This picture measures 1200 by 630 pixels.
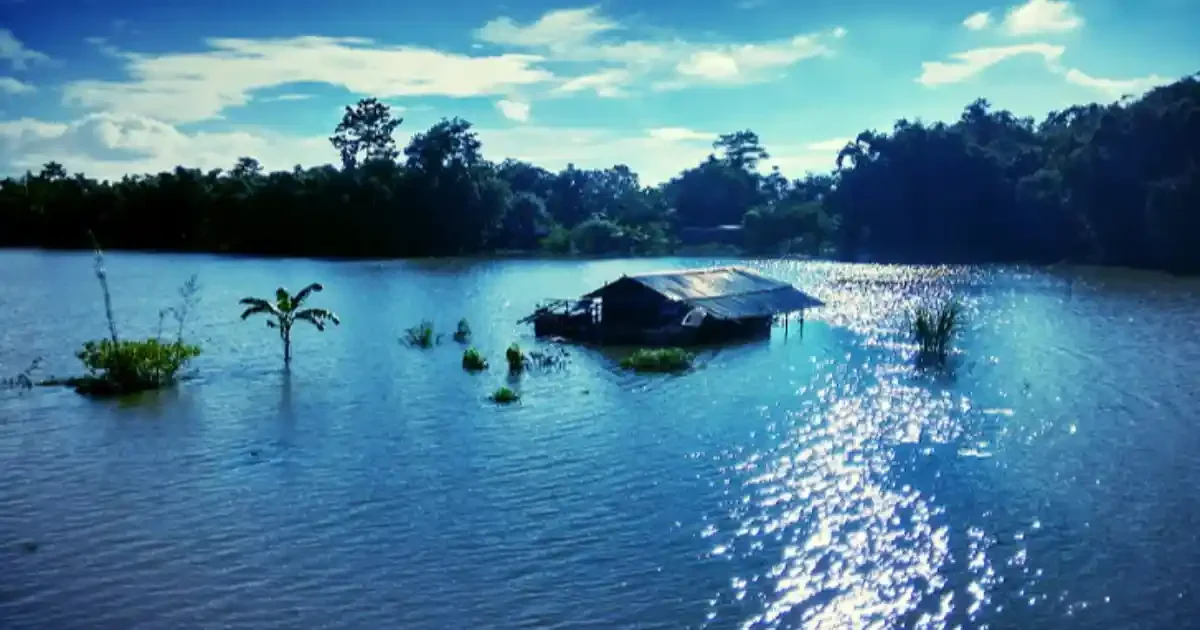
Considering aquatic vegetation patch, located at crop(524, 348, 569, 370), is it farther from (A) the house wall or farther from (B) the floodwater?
(A) the house wall

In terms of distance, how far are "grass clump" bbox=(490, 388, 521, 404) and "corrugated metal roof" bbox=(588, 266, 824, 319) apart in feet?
43.9

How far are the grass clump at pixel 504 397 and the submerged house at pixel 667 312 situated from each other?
1193 centimetres

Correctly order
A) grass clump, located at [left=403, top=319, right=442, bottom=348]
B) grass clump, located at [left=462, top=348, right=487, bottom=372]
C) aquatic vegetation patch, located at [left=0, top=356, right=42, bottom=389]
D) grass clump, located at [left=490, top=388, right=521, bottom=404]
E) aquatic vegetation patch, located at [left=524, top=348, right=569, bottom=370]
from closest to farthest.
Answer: grass clump, located at [left=490, top=388, right=521, bottom=404], aquatic vegetation patch, located at [left=0, top=356, right=42, bottom=389], grass clump, located at [left=462, top=348, right=487, bottom=372], aquatic vegetation patch, located at [left=524, top=348, right=569, bottom=370], grass clump, located at [left=403, top=319, right=442, bottom=348]

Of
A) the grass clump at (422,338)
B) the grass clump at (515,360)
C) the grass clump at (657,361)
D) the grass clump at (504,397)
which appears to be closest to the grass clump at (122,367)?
the grass clump at (504,397)

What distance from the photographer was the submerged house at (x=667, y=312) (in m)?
38.0

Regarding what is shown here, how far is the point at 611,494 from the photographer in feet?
57.1

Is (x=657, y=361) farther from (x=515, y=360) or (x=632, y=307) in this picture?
(x=632, y=307)

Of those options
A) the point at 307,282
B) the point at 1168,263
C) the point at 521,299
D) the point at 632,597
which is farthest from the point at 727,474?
the point at 1168,263

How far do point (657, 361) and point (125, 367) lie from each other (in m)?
15.1

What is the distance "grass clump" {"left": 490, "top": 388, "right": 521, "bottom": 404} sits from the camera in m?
25.8

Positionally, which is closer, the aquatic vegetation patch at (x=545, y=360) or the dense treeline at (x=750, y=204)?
the aquatic vegetation patch at (x=545, y=360)

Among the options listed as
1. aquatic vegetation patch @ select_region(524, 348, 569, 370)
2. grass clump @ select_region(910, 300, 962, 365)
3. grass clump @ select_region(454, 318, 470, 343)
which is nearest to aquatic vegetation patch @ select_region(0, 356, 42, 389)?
aquatic vegetation patch @ select_region(524, 348, 569, 370)

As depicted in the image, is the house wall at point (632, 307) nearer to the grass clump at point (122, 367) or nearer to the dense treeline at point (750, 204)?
the grass clump at point (122, 367)

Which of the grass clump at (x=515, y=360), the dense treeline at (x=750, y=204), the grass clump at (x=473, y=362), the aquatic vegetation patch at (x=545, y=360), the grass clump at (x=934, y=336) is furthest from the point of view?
the dense treeline at (x=750, y=204)
